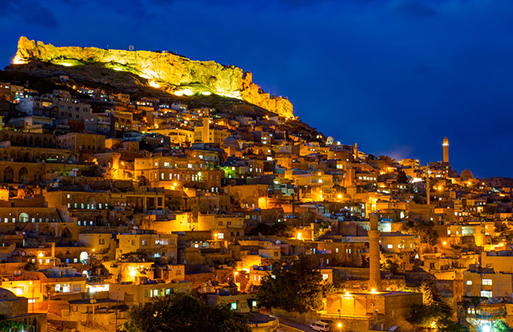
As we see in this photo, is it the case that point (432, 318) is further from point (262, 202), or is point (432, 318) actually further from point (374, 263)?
point (262, 202)

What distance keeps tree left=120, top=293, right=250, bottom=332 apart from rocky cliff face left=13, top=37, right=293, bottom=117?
8185 cm

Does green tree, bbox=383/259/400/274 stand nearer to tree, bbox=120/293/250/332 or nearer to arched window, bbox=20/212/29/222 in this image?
tree, bbox=120/293/250/332

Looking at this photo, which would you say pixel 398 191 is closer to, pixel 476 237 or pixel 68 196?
pixel 476 237

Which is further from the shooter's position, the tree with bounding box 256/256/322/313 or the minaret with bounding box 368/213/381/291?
the minaret with bounding box 368/213/381/291

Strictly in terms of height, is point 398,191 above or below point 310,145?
below

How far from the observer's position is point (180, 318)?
23672mm

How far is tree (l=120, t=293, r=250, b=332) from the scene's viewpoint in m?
23.5

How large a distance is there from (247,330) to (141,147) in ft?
111

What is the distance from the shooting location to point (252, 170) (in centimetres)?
5891

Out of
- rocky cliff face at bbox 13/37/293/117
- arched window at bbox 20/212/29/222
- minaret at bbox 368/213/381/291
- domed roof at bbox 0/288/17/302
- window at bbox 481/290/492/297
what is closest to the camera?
domed roof at bbox 0/288/17/302

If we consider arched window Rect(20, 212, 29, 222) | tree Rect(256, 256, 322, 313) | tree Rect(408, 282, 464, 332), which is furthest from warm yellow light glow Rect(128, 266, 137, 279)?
tree Rect(408, 282, 464, 332)

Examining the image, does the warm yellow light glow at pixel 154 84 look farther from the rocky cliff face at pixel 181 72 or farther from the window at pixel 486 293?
the window at pixel 486 293

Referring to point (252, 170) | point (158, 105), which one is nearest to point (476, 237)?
point (252, 170)

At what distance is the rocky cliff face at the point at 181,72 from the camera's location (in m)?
107
